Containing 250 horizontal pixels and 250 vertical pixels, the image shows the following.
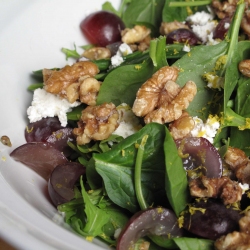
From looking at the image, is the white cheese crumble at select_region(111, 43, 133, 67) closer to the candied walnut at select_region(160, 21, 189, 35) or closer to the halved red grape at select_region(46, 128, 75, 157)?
the candied walnut at select_region(160, 21, 189, 35)

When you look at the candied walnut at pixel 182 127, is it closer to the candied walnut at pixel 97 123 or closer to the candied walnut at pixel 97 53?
the candied walnut at pixel 97 123

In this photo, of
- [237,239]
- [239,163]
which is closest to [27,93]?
[239,163]

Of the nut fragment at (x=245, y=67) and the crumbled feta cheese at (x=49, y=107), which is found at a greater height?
the crumbled feta cheese at (x=49, y=107)

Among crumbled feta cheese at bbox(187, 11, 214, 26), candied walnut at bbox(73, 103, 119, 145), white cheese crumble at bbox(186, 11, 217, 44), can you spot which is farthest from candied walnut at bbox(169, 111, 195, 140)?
crumbled feta cheese at bbox(187, 11, 214, 26)

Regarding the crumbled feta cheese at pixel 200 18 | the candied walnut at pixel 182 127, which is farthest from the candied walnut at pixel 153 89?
the crumbled feta cheese at pixel 200 18

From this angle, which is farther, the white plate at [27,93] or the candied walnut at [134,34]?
the candied walnut at [134,34]

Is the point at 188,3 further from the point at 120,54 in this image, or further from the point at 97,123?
the point at 97,123

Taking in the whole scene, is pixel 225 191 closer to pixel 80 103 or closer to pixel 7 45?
pixel 80 103

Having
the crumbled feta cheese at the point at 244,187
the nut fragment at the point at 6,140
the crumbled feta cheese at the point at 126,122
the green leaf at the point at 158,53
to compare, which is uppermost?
the green leaf at the point at 158,53
